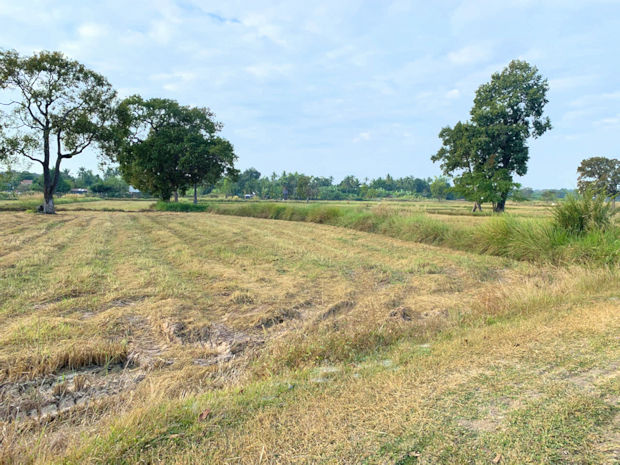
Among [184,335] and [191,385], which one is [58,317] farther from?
[191,385]

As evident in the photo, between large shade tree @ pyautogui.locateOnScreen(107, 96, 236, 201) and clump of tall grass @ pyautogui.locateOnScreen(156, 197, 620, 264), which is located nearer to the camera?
clump of tall grass @ pyautogui.locateOnScreen(156, 197, 620, 264)

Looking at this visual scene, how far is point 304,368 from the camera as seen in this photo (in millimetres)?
2965

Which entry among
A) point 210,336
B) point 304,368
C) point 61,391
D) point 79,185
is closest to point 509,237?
point 304,368

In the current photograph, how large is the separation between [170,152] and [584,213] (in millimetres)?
33502

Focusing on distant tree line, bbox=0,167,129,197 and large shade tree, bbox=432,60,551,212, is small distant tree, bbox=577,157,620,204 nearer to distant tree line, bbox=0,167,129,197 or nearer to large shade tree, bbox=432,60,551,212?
large shade tree, bbox=432,60,551,212

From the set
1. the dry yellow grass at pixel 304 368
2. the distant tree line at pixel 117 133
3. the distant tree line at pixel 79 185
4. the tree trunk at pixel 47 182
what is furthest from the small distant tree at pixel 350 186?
the dry yellow grass at pixel 304 368

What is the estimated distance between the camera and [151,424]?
2.02 meters

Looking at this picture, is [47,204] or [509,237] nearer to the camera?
[509,237]

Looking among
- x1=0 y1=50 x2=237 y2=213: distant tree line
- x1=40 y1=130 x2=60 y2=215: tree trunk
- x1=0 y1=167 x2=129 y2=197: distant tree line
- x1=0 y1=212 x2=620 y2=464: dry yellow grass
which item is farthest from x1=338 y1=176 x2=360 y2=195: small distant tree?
x1=0 y1=212 x2=620 y2=464: dry yellow grass

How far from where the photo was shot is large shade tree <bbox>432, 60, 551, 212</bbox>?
2981cm

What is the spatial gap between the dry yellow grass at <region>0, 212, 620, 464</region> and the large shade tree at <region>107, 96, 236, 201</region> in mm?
29568

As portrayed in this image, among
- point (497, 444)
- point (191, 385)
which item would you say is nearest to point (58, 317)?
point (191, 385)

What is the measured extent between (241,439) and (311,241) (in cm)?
975

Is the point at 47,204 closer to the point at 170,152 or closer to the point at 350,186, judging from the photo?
the point at 170,152
